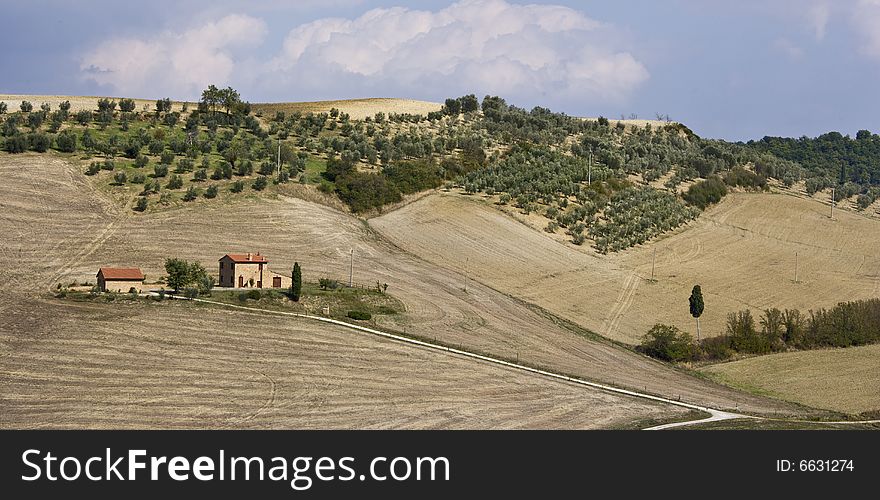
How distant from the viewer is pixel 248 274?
8706cm

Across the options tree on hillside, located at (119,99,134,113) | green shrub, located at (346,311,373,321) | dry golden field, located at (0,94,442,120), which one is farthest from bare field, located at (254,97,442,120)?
green shrub, located at (346,311,373,321)

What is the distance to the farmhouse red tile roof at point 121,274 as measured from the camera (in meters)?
81.7

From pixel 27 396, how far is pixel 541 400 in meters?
29.9

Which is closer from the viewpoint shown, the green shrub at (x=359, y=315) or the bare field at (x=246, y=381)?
the bare field at (x=246, y=381)

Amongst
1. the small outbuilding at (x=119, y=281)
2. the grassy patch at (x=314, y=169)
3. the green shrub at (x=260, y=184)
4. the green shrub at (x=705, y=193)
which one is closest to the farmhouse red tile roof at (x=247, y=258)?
the small outbuilding at (x=119, y=281)

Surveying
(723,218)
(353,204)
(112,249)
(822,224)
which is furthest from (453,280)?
(822,224)

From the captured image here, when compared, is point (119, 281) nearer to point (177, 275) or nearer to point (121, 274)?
point (121, 274)

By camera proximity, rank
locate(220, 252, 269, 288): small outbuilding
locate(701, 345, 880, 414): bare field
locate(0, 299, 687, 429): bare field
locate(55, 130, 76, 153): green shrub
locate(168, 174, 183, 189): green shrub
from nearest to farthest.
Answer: locate(0, 299, 687, 429): bare field, locate(701, 345, 880, 414): bare field, locate(220, 252, 269, 288): small outbuilding, locate(168, 174, 183, 189): green shrub, locate(55, 130, 76, 153): green shrub

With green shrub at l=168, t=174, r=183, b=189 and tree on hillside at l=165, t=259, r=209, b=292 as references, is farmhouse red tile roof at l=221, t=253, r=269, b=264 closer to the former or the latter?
tree on hillside at l=165, t=259, r=209, b=292

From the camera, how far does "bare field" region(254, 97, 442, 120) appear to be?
15500cm

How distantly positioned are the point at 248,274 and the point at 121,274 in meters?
9.80

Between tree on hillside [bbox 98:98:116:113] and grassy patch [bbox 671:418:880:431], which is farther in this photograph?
tree on hillside [bbox 98:98:116:113]

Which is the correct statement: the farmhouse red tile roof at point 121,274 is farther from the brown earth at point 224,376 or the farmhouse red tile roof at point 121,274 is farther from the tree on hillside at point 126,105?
the tree on hillside at point 126,105
